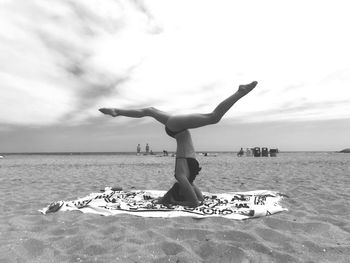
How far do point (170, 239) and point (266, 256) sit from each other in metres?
1.06

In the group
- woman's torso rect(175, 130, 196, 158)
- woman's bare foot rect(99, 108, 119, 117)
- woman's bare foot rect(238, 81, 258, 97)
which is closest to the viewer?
woman's bare foot rect(238, 81, 258, 97)

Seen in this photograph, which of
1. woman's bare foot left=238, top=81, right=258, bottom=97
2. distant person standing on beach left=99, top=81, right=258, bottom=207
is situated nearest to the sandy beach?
distant person standing on beach left=99, top=81, right=258, bottom=207

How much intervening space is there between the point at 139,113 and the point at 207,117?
118 cm

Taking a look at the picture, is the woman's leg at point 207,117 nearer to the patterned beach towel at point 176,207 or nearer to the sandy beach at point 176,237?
the patterned beach towel at point 176,207

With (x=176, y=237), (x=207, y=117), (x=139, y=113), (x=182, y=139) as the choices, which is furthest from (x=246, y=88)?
(x=176, y=237)

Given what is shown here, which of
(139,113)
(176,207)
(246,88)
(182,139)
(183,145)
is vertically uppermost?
(246,88)

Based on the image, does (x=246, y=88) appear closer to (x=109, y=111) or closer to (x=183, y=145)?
(x=183, y=145)

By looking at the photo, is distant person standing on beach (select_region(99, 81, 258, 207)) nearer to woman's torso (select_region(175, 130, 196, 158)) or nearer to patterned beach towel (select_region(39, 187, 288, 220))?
woman's torso (select_region(175, 130, 196, 158))

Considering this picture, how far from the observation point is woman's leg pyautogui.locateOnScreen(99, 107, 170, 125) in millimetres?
5129

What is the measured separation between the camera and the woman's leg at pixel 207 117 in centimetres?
445

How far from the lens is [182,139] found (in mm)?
5285

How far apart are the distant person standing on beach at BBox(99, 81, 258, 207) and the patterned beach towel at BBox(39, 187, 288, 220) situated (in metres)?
0.23

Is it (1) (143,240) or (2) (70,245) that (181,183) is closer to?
(1) (143,240)

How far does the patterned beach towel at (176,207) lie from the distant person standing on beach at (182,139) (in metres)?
0.23
